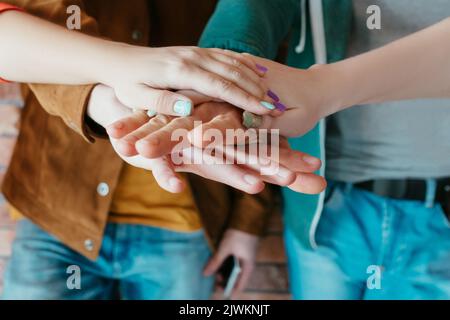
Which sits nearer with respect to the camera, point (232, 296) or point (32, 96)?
point (32, 96)

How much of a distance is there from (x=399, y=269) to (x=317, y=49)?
38 centimetres

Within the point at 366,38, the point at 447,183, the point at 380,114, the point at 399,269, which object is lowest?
the point at 399,269

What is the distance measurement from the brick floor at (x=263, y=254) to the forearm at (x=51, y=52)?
1.41ft

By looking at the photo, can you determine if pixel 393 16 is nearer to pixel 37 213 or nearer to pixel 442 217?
pixel 442 217

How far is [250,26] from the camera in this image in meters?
0.62

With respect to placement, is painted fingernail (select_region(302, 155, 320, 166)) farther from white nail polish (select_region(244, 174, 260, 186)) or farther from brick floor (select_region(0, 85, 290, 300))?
brick floor (select_region(0, 85, 290, 300))

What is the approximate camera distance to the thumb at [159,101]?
0.50 m

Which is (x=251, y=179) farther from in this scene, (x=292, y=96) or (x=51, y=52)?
(x=51, y=52)

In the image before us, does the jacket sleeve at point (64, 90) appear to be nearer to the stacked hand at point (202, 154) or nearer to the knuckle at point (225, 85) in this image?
the stacked hand at point (202, 154)

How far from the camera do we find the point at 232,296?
99cm
